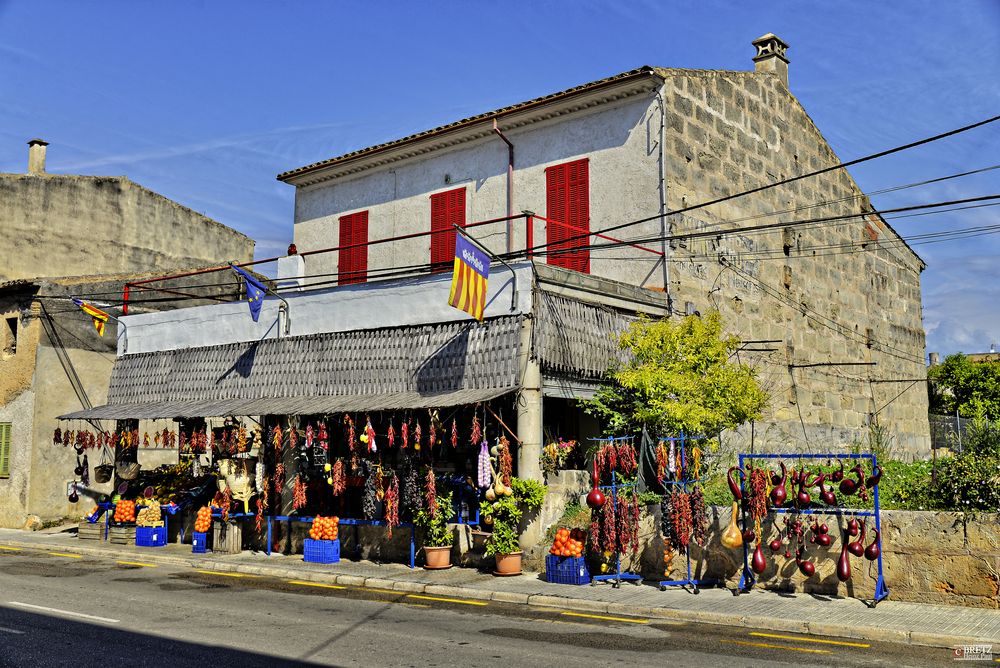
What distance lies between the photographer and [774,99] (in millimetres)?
24312

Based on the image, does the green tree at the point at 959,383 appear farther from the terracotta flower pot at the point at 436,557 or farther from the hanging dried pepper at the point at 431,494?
the hanging dried pepper at the point at 431,494

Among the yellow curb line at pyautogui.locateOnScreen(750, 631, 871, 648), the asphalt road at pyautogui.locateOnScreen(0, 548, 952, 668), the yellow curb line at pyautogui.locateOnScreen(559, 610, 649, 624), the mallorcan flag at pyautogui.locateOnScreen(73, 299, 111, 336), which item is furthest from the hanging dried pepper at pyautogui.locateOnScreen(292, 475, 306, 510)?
the yellow curb line at pyautogui.locateOnScreen(750, 631, 871, 648)

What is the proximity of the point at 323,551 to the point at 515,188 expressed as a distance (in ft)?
32.6

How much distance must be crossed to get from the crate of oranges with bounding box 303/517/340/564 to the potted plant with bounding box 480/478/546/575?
3.55 m

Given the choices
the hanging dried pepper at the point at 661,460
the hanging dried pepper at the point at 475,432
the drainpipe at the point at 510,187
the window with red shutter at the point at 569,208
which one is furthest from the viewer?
the drainpipe at the point at 510,187

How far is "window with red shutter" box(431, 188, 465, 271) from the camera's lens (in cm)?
2319

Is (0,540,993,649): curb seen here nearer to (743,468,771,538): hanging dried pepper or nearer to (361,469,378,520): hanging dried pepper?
(361,469,378,520): hanging dried pepper

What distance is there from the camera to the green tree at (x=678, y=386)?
1584 cm

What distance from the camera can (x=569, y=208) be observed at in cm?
2094

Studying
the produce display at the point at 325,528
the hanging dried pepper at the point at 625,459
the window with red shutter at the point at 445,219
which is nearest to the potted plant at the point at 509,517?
the hanging dried pepper at the point at 625,459

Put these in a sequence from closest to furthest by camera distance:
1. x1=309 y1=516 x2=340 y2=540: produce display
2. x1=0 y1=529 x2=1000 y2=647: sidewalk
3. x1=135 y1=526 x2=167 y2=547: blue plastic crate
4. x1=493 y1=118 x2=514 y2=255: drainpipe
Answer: x1=0 y1=529 x2=1000 y2=647: sidewalk
x1=309 y1=516 x2=340 y2=540: produce display
x1=135 y1=526 x2=167 y2=547: blue plastic crate
x1=493 y1=118 x2=514 y2=255: drainpipe

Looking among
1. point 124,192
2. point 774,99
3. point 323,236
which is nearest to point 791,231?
point 774,99

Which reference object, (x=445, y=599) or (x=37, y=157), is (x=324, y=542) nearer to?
(x=445, y=599)

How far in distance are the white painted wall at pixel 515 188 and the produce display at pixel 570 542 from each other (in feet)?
23.5
